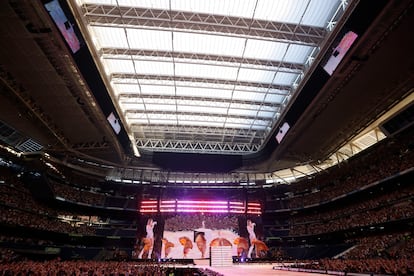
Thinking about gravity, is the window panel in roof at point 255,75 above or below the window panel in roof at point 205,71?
above

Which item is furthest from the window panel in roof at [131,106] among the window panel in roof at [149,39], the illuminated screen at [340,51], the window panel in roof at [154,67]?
the illuminated screen at [340,51]

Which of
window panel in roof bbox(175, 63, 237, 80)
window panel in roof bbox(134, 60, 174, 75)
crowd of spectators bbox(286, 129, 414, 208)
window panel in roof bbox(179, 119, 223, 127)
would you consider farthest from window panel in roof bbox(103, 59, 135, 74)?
crowd of spectators bbox(286, 129, 414, 208)

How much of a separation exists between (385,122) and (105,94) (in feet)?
98.2

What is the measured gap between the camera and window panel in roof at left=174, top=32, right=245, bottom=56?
79.6 ft

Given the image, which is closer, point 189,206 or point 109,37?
point 109,37

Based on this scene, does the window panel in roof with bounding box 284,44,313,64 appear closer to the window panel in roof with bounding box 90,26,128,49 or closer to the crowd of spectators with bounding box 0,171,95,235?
the window panel in roof with bounding box 90,26,128,49

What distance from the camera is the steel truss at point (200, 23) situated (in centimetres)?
2155

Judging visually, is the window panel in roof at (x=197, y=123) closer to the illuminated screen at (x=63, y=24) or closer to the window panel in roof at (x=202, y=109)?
the window panel in roof at (x=202, y=109)

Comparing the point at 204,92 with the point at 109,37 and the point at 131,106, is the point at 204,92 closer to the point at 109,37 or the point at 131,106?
the point at 131,106

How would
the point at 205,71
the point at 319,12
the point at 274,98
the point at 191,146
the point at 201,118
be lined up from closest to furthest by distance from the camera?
the point at 319,12, the point at 205,71, the point at 274,98, the point at 201,118, the point at 191,146

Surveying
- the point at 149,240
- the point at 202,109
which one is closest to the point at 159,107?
the point at 202,109

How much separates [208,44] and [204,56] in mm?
1485

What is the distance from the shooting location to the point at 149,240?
39.4m

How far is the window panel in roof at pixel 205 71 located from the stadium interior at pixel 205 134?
183 mm
